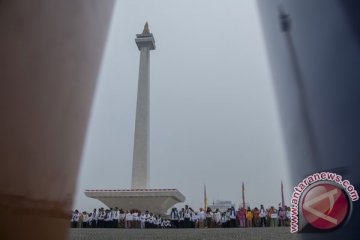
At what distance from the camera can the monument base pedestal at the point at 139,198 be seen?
51.6 feet

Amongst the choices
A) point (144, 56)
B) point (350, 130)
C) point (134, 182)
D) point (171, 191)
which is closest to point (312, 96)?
point (350, 130)

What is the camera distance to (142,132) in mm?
18375

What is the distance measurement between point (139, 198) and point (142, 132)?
3545 mm

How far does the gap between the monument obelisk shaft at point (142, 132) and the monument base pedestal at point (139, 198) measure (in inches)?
58.0

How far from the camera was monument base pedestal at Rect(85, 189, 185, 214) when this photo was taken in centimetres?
1574

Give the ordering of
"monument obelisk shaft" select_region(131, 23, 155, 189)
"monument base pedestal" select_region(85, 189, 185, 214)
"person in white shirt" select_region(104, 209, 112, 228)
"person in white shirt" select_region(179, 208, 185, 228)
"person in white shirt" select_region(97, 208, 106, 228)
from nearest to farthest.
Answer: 1. "person in white shirt" select_region(104, 209, 112, 228)
2. "person in white shirt" select_region(97, 208, 106, 228)
3. "person in white shirt" select_region(179, 208, 185, 228)
4. "monument base pedestal" select_region(85, 189, 185, 214)
5. "monument obelisk shaft" select_region(131, 23, 155, 189)

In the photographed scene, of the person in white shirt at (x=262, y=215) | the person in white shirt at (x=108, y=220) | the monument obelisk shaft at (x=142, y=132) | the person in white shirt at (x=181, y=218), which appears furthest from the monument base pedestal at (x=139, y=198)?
the person in white shirt at (x=262, y=215)

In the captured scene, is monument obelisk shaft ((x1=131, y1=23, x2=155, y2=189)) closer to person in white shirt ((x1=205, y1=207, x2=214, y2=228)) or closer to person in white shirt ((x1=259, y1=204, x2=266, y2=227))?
person in white shirt ((x1=205, y1=207, x2=214, y2=228))

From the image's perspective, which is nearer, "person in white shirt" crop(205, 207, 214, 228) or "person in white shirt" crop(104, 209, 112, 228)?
"person in white shirt" crop(104, 209, 112, 228)

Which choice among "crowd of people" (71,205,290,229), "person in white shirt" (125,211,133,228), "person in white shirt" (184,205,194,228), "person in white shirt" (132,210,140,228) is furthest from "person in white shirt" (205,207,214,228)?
"person in white shirt" (125,211,133,228)

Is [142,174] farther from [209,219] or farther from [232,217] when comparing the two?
[232,217]

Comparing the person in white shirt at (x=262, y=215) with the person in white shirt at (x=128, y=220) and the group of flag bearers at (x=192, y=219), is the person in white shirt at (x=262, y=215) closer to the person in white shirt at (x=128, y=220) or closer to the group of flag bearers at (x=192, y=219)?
the group of flag bearers at (x=192, y=219)

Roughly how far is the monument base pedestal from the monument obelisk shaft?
4.83 feet

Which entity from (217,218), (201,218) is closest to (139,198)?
(201,218)
